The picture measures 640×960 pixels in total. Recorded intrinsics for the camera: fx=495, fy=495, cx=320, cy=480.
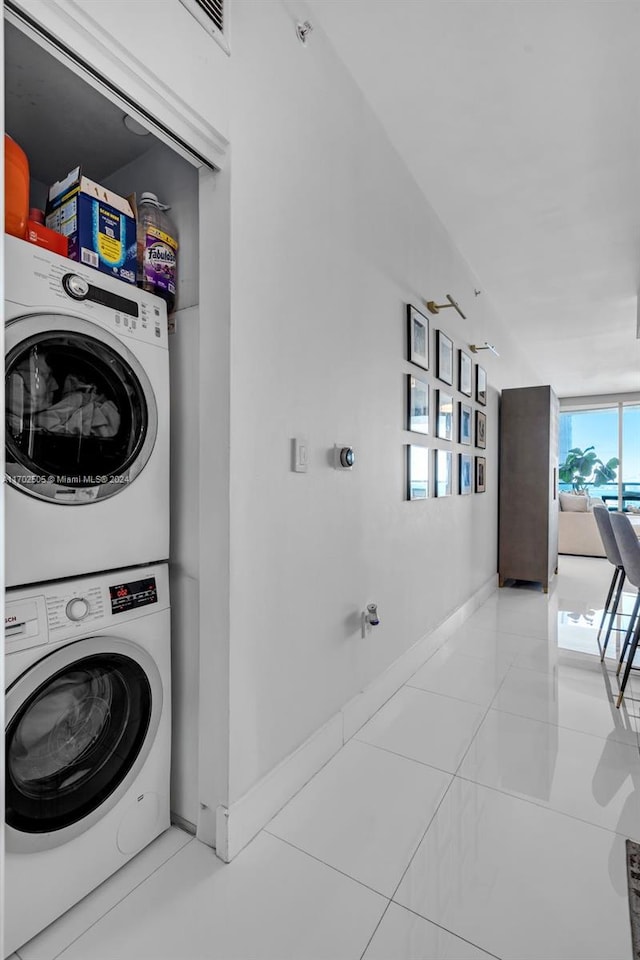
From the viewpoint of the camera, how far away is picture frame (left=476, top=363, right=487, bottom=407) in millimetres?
4188

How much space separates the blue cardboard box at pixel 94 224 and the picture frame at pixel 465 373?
8.86 ft

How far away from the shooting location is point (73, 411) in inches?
49.4

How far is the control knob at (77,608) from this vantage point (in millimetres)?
1202

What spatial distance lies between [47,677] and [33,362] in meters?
0.73

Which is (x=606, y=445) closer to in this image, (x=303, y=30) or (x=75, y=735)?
(x=303, y=30)

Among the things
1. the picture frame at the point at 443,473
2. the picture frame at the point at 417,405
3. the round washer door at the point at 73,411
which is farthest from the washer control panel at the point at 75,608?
the picture frame at the point at 443,473

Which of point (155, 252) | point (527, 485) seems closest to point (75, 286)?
point (155, 252)

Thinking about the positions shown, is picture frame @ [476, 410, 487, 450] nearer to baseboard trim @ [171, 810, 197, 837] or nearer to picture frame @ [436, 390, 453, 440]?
picture frame @ [436, 390, 453, 440]

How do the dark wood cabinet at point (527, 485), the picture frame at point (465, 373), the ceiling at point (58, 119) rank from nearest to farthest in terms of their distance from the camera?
the ceiling at point (58, 119) → the picture frame at point (465, 373) → the dark wood cabinet at point (527, 485)

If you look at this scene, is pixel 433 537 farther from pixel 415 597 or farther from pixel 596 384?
pixel 596 384

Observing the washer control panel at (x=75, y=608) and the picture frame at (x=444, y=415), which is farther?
the picture frame at (x=444, y=415)

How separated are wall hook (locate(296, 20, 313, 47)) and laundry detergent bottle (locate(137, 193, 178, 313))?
797mm

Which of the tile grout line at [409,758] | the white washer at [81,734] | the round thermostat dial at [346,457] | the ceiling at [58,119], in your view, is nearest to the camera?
the white washer at [81,734]

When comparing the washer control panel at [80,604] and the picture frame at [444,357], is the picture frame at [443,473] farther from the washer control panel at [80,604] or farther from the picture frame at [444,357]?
the washer control panel at [80,604]
